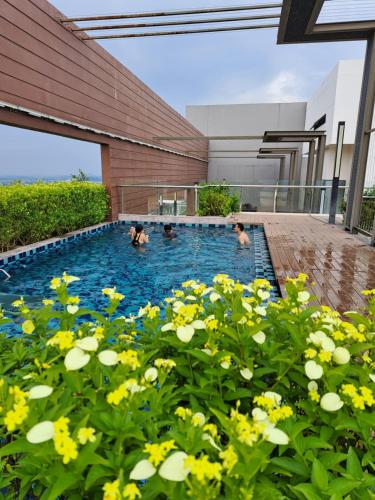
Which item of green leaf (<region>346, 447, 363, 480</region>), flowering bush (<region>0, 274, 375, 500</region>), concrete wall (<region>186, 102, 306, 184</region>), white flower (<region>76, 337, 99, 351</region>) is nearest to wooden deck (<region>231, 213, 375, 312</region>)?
flowering bush (<region>0, 274, 375, 500</region>)

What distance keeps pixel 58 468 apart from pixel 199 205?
11.6m

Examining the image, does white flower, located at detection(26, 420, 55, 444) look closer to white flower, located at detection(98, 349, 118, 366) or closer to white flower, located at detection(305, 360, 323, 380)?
white flower, located at detection(98, 349, 118, 366)

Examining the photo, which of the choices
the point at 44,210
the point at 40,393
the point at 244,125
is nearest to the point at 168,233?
the point at 44,210

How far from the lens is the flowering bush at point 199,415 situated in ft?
2.51

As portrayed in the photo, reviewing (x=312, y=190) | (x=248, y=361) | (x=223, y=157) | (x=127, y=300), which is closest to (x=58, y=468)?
(x=248, y=361)

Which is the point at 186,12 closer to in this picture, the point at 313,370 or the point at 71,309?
the point at 71,309

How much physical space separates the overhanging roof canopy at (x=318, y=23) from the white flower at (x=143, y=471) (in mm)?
6984

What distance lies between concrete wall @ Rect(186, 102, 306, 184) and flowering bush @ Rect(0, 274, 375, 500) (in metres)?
27.0

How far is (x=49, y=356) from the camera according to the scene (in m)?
1.49

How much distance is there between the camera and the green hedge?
22.7 ft

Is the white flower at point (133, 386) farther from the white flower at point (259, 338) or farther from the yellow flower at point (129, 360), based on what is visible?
the white flower at point (259, 338)

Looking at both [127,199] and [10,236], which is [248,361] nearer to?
[10,236]

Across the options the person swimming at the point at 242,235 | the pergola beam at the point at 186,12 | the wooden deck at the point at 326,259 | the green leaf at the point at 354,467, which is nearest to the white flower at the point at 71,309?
the green leaf at the point at 354,467

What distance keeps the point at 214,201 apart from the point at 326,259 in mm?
6483
